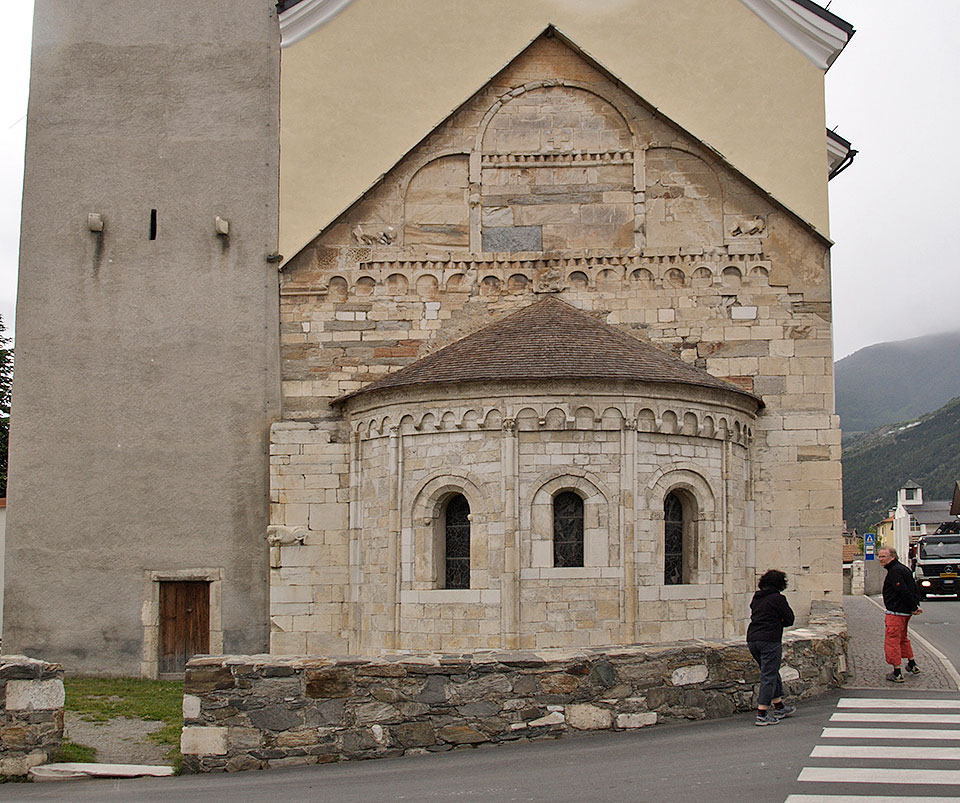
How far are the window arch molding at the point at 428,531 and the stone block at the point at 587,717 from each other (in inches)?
236

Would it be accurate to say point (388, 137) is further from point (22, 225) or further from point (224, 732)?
point (224, 732)

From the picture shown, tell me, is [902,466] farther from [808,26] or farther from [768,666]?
[768,666]

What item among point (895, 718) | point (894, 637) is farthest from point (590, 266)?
point (895, 718)

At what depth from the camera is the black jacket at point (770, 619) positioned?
1052 cm

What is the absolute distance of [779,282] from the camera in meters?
18.2

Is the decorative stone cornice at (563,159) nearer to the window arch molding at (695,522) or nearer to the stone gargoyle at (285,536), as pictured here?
the window arch molding at (695,522)

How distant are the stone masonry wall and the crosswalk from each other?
2.00m

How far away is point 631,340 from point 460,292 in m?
3.04

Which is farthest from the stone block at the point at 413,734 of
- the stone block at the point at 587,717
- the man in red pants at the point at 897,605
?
the man in red pants at the point at 897,605

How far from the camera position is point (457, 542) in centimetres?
1627

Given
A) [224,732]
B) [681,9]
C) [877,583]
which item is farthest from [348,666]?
[877,583]

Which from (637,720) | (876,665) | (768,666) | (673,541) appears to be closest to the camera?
(637,720)

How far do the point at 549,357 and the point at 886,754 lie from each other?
25.8ft

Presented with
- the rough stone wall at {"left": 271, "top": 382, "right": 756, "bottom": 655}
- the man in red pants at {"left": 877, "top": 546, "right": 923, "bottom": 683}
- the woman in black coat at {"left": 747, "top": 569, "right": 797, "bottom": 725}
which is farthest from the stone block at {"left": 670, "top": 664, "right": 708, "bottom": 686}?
the rough stone wall at {"left": 271, "top": 382, "right": 756, "bottom": 655}
